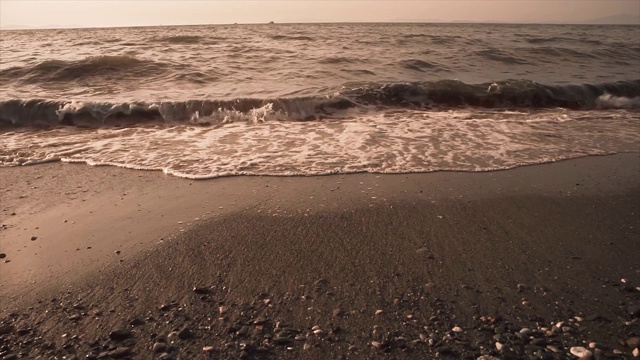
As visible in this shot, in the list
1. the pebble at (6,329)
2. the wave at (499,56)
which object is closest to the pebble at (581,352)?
the pebble at (6,329)

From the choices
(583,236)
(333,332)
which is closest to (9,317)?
(333,332)

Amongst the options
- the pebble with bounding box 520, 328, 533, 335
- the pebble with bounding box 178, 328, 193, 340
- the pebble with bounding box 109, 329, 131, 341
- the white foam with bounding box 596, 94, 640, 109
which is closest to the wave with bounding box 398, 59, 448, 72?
the white foam with bounding box 596, 94, 640, 109

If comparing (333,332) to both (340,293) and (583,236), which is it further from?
(583,236)

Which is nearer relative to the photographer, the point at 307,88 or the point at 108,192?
the point at 108,192

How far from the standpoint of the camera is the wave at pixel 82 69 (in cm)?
1077

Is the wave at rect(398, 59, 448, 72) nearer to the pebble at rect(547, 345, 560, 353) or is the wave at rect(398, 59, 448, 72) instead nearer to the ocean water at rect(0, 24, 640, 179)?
the ocean water at rect(0, 24, 640, 179)

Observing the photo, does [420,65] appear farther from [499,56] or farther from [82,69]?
[82,69]

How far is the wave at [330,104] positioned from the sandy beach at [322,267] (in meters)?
3.35

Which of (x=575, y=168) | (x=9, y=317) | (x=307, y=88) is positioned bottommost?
(x=9, y=317)

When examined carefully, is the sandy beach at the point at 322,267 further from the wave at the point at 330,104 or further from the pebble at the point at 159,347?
the wave at the point at 330,104

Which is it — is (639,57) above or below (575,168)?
above

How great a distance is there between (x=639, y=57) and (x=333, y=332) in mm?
19400

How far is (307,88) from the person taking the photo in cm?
936

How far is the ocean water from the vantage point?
5.39 meters
